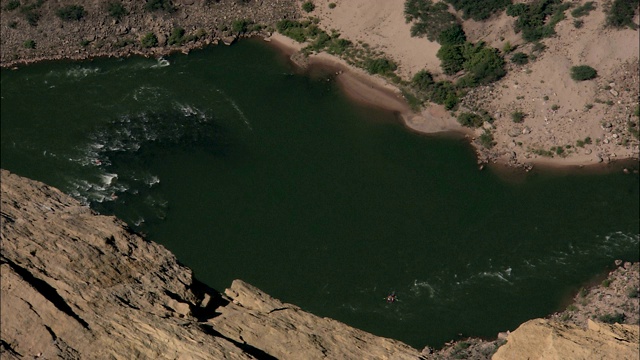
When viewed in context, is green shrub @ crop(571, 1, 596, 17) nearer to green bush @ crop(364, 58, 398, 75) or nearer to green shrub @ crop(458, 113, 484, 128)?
green shrub @ crop(458, 113, 484, 128)

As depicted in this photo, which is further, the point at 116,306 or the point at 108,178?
the point at 108,178

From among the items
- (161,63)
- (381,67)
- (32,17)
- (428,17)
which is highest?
(428,17)

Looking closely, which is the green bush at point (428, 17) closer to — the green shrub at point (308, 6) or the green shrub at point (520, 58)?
the green shrub at point (520, 58)

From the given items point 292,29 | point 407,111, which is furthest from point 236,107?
point 407,111

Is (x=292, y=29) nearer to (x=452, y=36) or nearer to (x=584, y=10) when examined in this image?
(x=452, y=36)

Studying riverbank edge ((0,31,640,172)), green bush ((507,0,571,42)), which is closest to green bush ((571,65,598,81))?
green bush ((507,0,571,42))

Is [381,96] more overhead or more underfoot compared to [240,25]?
more underfoot

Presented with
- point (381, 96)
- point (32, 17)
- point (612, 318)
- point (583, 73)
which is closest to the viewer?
point (612, 318)
